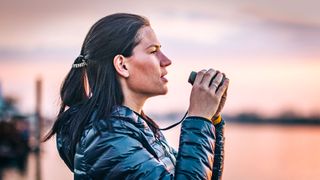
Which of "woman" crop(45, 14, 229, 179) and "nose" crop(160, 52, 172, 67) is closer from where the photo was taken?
"woman" crop(45, 14, 229, 179)

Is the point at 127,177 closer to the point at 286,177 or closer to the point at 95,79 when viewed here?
the point at 95,79

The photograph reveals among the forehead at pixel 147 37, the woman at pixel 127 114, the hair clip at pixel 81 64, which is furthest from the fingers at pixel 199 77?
the hair clip at pixel 81 64

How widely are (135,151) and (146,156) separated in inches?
0.9

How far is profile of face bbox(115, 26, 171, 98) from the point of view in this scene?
1.68m

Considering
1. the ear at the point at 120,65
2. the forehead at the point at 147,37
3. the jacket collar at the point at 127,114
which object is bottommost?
the jacket collar at the point at 127,114

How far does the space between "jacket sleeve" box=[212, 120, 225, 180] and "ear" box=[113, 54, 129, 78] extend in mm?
271

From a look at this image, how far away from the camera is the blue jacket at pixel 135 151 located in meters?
1.57

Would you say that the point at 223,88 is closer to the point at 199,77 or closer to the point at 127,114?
the point at 199,77

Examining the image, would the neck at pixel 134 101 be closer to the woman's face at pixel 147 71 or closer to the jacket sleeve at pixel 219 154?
the woman's face at pixel 147 71

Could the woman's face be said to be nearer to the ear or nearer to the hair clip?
the ear

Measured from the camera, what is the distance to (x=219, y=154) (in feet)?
5.96

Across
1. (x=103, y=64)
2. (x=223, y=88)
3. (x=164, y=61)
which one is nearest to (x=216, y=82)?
(x=223, y=88)

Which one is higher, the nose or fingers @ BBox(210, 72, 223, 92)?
the nose

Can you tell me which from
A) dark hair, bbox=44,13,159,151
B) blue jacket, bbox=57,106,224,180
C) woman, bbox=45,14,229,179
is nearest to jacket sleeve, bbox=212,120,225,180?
woman, bbox=45,14,229,179
